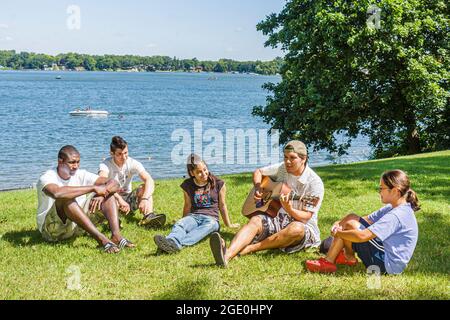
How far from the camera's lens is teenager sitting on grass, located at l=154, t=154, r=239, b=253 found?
7.94m

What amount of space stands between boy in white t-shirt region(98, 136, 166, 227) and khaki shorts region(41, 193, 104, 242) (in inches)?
29.4

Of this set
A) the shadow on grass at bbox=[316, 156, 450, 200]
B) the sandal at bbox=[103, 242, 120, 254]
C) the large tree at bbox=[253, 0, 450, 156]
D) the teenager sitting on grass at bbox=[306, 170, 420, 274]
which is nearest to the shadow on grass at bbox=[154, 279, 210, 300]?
the teenager sitting on grass at bbox=[306, 170, 420, 274]

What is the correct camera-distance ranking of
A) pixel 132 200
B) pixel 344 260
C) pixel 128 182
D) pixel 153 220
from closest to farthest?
pixel 344 260
pixel 153 220
pixel 132 200
pixel 128 182

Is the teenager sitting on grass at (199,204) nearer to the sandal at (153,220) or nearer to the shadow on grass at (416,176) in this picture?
the sandal at (153,220)

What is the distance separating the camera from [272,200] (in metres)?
7.62

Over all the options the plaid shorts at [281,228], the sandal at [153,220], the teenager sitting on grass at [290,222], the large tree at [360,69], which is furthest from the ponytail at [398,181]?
the large tree at [360,69]

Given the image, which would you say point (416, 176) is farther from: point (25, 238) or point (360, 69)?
point (25, 238)

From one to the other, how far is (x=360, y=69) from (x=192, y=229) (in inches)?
616

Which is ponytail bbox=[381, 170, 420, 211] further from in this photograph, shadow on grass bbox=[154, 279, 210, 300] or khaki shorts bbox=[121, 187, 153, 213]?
khaki shorts bbox=[121, 187, 153, 213]

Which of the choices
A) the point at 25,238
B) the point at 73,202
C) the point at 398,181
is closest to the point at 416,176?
the point at 398,181

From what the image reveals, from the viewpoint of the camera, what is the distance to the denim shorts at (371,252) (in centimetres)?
633

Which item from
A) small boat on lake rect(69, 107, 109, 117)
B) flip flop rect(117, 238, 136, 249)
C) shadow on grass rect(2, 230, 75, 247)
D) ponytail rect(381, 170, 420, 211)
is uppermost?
ponytail rect(381, 170, 420, 211)

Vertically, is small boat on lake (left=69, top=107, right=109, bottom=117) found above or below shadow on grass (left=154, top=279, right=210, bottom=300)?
below
